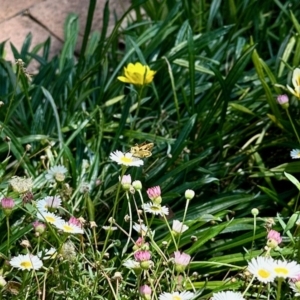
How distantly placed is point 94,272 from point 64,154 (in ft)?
1.42

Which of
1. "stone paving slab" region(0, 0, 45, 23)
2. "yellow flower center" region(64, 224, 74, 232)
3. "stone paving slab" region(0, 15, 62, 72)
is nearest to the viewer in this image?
"yellow flower center" region(64, 224, 74, 232)

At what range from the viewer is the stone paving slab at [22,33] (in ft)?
8.04

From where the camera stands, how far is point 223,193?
5.82ft

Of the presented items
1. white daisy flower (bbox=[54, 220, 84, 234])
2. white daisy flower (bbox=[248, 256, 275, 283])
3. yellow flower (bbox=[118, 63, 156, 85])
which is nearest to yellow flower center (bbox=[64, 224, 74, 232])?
white daisy flower (bbox=[54, 220, 84, 234])

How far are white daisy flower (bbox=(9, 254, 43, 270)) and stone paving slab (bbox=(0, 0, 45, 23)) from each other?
1418mm

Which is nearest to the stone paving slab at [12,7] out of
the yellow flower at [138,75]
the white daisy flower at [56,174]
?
the yellow flower at [138,75]

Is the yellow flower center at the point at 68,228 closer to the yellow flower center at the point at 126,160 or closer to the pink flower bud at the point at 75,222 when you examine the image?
the pink flower bud at the point at 75,222

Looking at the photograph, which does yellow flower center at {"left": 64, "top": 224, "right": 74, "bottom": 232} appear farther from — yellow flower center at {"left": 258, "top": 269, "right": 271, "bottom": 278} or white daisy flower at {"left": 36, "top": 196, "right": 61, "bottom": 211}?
yellow flower center at {"left": 258, "top": 269, "right": 271, "bottom": 278}

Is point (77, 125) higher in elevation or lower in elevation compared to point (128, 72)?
lower

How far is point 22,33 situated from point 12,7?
0.16 metres

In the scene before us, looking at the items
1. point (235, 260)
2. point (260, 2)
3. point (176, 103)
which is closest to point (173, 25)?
point (260, 2)

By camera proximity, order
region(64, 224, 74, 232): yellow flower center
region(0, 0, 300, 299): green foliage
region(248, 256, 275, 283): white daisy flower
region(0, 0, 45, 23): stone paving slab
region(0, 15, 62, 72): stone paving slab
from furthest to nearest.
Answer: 1. region(0, 0, 45, 23): stone paving slab
2. region(0, 15, 62, 72): stone paving slab
3. region(0, 0, 300, 299): green foliage
4. region(64, 224, 74, 232): yellow flower center
5. region(248, 256, 275, 283): white daisy flower

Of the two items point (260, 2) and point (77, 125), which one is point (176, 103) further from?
point (260, 2)

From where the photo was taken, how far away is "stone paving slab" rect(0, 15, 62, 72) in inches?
96.5
